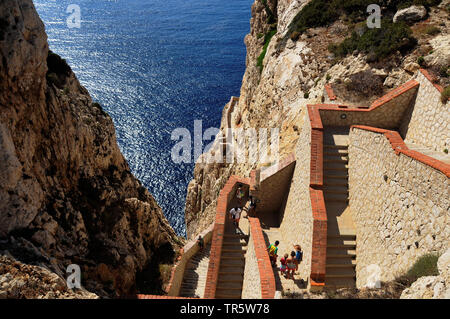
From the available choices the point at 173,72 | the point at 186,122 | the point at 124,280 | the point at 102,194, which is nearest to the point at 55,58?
the point at 102,194

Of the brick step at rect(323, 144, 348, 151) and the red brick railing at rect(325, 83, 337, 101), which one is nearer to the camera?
the brick step at rect(323, 144, 348, 151)

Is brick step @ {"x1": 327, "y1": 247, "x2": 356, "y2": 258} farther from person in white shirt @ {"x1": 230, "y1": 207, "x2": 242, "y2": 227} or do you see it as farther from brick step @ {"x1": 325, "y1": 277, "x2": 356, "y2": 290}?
person in white shirt @ {"x1": 230, "y1": 207, "x2": 242, "y2": 227}

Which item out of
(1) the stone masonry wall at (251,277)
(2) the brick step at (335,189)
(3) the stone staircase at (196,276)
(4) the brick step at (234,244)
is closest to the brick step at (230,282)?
(1) the stone masonry wall at (251,277)

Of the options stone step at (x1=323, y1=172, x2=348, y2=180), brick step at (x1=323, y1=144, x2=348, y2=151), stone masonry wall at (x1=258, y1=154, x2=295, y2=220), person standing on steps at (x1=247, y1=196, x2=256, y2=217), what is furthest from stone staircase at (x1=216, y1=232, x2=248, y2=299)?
brick step at (x1=323, y1=144, x2=348, y2=151)

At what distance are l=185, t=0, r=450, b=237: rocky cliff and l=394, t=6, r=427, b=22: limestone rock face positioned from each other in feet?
0.19

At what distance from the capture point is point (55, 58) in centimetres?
1717

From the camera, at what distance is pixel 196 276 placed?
684 inches

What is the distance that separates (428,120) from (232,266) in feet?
36.4

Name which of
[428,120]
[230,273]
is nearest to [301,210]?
[230,273]

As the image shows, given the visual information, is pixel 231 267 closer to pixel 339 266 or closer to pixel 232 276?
pixel 232 276

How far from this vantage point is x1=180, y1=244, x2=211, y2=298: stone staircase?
16391 millimetres

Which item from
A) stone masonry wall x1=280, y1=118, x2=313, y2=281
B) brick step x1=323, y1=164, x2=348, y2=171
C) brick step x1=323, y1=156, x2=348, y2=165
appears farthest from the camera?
brick step x1=323, y1=156, x2=348, y2=165

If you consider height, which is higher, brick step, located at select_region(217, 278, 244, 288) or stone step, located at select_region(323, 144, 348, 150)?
stone step, located at select_region(323, 144, 348, 150)

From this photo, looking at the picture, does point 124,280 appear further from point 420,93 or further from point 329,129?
point 420,93
